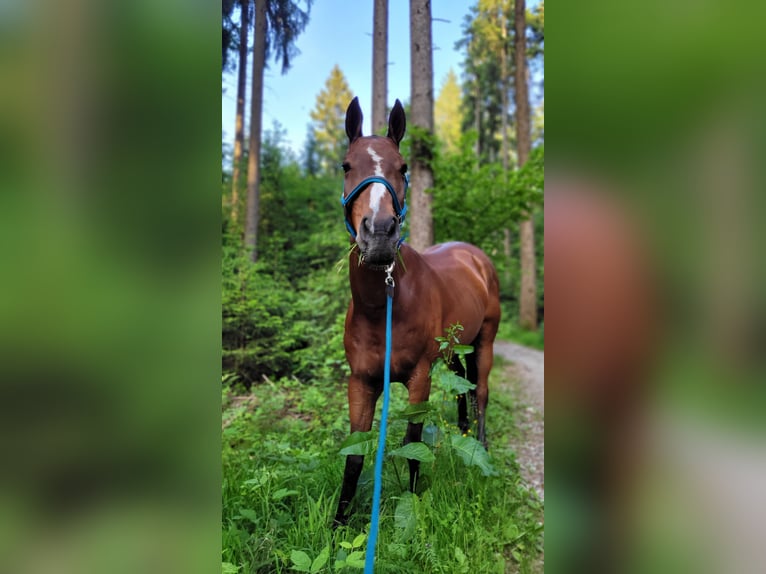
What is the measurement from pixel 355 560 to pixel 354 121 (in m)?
1.93

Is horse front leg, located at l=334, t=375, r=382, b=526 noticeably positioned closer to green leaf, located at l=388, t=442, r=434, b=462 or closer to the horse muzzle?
green leaf, located at l=388, t=442, r=434, b=462

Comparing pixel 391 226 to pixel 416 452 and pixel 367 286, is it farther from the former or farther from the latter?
pixel 416 452

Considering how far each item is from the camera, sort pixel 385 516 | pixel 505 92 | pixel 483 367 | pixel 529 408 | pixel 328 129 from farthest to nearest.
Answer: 1. pixel 505 92
2. pixel 328 129
3. pixel 529 408
4. pixel 483 367
5. pixel 385 516

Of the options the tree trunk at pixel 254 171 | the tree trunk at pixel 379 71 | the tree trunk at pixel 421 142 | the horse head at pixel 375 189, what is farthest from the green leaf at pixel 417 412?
the tree trunk at pixel 254 171

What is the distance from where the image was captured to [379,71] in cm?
609

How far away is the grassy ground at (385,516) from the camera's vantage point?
1.74m

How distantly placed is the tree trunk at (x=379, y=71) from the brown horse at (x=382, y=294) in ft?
12.6

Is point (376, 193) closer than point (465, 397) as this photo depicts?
Yes

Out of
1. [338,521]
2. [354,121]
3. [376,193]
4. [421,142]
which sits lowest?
[338,521]
